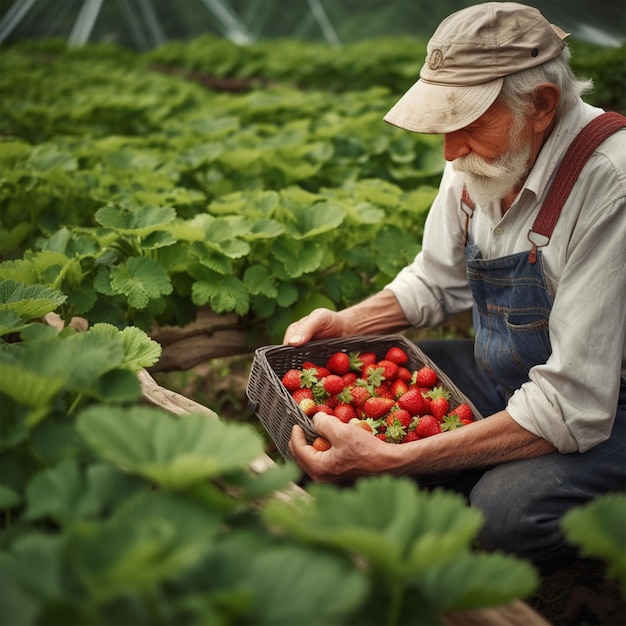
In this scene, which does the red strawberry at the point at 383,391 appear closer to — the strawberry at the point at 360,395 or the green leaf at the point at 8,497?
the strawberry at the point at 360,395

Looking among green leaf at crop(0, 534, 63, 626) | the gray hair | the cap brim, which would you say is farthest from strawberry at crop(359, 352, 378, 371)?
green leaf at crop(0, 534, 63, 626)

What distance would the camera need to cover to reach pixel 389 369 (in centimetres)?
264

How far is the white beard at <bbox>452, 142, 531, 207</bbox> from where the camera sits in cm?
223

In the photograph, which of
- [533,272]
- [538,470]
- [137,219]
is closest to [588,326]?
[533,272]

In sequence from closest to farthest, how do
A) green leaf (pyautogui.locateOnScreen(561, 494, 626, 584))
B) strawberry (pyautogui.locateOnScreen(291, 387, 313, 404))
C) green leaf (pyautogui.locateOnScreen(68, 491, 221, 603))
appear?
green leaf (pyautogui.locateOnScreen(68, 491, 221, 603)) < green leaf (pyautogui.locateOnScreen(561, 494, 626, 584)) < strawberry (pyautogui.locateOnScreen(291, 387, 313, 404))

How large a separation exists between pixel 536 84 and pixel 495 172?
261 mm

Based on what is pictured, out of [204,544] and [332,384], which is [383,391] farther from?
[204,544]

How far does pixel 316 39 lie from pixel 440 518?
1515cm

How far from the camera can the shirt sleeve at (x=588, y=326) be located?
81.4 inches

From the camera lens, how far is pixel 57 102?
723cm

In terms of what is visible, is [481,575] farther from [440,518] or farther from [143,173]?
[143,173]

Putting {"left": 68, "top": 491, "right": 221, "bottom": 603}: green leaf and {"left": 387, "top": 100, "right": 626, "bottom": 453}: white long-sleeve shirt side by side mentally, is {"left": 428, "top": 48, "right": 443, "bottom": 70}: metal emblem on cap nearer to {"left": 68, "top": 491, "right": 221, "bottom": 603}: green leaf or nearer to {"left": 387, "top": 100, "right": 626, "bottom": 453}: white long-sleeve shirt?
{"left": 387, "top": 100, "right": 626, "bottom": 453}: white long-sleeve shirt

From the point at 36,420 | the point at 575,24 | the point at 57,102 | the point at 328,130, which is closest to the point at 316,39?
the point at 575,24

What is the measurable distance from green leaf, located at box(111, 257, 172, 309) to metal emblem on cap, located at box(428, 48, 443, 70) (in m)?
1.18
